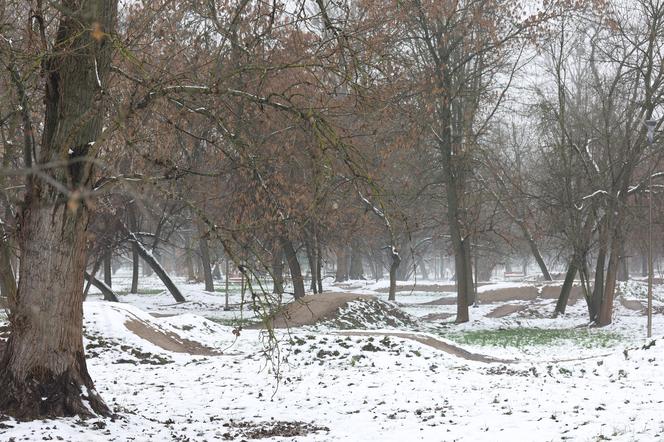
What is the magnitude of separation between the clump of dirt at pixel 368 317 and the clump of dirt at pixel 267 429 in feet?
41.2

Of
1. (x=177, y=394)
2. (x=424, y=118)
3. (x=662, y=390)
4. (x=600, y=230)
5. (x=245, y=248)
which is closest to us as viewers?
(x=245, y=248)

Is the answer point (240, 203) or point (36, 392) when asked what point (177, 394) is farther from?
point (240, 203)

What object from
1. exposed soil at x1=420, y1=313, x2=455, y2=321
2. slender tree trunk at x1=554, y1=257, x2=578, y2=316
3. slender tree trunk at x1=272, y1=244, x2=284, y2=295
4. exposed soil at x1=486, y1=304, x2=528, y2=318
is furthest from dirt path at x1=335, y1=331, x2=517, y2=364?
exposed soil at x1=486, y1=304, x2=528, y2=318

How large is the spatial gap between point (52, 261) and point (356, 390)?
199 inches

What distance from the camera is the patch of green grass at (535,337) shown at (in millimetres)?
17781

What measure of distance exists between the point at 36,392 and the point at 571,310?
86.6ft

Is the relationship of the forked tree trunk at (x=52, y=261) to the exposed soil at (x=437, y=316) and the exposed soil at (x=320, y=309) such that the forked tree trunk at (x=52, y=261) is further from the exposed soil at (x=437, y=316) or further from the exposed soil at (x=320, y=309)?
the exposed soil at (x=437, y=316)

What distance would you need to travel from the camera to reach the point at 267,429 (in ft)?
28.1

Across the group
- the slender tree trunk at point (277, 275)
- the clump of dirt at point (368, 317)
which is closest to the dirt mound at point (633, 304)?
the clump of dirt at point (368, 317)

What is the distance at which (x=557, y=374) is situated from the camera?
37.5 feet

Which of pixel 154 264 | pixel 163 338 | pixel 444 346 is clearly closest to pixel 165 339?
pixel 163 338

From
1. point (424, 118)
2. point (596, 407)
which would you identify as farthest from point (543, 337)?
point (596, 407)

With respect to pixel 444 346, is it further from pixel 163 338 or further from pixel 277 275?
pixel 163 338

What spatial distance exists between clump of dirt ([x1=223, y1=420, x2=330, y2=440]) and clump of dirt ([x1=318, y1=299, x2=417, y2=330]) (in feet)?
41.2
